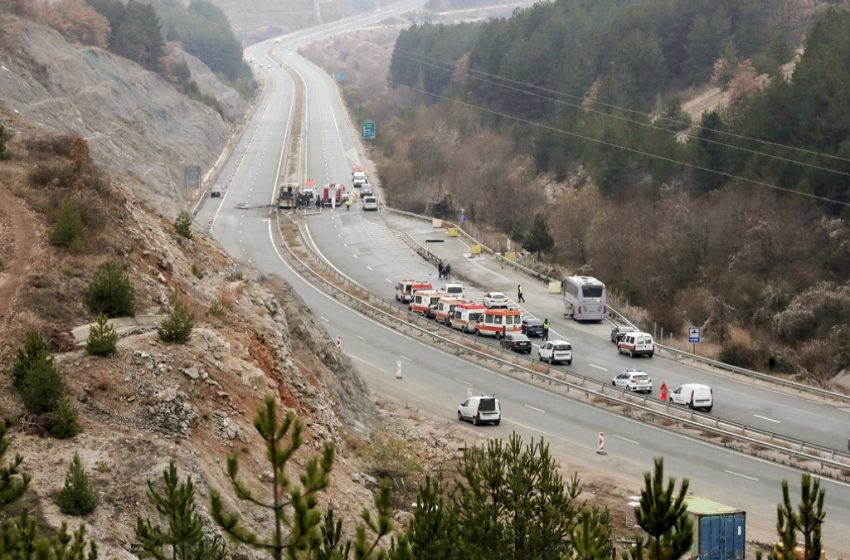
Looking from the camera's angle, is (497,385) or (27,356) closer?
(27,356)

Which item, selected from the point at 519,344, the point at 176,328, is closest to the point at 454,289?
the point at 519,344

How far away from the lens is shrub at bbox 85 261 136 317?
3369 cm

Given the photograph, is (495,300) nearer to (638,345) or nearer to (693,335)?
(638,345)

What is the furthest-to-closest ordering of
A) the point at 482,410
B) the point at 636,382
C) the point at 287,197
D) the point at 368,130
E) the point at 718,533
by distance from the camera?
the point at 368,130 < the point at 287,197 < the point at 636,382 < the point at 482,410 < the point at 718,533

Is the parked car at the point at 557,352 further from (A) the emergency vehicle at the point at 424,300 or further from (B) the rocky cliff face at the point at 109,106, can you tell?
(B) the rocky cliff face at the point at 109,106

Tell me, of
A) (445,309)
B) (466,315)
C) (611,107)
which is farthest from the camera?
(611,107)

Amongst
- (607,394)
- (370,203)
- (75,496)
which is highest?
(370,203)

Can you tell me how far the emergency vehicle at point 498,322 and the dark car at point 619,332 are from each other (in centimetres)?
437

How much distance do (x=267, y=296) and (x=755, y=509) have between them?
664 inches

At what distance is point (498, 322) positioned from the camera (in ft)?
207

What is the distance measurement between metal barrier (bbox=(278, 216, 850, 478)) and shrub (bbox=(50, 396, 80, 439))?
24.5 meters

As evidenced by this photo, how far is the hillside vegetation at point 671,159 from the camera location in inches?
2918

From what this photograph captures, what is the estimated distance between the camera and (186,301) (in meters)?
38.0

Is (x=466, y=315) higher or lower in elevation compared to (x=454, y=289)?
lower
